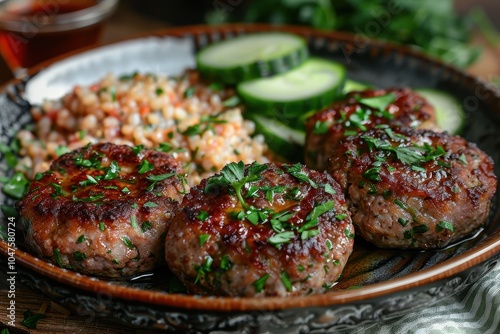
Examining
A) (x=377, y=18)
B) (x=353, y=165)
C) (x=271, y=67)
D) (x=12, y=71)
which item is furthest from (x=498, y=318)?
(x=12, y=71)

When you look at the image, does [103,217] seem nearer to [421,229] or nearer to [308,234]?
[308,234]

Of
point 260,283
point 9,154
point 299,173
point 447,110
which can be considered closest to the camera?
point 260,283

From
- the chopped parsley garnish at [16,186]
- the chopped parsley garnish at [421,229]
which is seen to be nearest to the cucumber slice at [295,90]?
the chopped parsley garnish at [421,229]

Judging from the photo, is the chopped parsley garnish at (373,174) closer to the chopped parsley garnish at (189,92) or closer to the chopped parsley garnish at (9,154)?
the chopped parsley garnish at (189,92)

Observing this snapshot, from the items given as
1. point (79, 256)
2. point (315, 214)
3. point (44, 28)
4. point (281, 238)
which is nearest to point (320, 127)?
point (315, 214)

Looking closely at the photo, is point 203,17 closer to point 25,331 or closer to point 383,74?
point 383,74

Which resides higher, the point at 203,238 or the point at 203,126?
the point at 203,238
